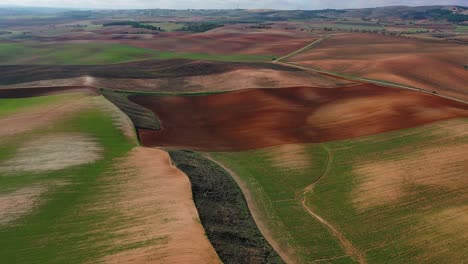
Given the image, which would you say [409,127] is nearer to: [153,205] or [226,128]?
[226,128]

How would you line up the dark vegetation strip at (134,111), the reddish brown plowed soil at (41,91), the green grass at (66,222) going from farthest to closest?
the reddish brown plowed soil at (41,91)
the dark vegetation strip at (134,111)
the green grass at (66,222)

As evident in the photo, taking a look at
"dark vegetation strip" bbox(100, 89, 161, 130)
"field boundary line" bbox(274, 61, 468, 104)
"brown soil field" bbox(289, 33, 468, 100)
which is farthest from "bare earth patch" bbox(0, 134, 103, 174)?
"brown soil field" bbox(289, 33, 468, 100)

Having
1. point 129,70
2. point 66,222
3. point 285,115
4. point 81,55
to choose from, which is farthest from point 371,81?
point 81,55

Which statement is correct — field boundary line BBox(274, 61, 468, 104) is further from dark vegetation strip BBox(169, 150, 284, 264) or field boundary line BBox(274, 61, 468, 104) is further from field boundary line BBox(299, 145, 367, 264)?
dark vegetation strip BBox(169, 150, 284, 264)

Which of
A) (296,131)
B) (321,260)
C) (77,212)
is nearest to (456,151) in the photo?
(296,131)

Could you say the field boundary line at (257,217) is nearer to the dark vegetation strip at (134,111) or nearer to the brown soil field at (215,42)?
the dark vegetation strip at (134,111)

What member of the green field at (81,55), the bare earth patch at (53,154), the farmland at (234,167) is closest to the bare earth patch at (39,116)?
the farmland at (234,167)

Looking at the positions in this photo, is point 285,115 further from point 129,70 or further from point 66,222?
point 129,70
